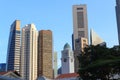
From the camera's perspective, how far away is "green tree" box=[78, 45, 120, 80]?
4338 cm

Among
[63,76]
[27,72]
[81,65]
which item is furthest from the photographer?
[27,72]

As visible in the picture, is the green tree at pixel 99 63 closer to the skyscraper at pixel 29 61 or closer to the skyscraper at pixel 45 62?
the skyscraper at pixel 45 62

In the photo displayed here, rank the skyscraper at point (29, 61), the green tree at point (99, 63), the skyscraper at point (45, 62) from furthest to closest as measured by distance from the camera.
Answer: the skyscraper at point (45, 62) < the skyscraper at point (29, 61) < the green tree at point (99, 63)

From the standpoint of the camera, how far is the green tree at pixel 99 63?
43375mm

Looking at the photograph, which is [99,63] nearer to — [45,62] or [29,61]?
[29,61]

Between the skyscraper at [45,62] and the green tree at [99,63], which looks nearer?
the green tree at [99,63]

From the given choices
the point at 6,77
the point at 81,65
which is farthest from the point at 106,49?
the point at 6,77

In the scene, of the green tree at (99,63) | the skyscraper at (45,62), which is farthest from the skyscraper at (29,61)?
the green tree at (99,63)

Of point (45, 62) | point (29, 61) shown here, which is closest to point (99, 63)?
point (29, 61)

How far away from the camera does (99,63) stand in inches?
1736

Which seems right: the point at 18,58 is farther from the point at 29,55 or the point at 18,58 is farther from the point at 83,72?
the point at 83,72

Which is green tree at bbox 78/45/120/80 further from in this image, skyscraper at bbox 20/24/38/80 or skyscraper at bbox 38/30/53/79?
skyscraper at bbox 20/24/38/80

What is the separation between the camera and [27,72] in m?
181

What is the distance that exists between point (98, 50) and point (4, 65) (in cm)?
14175
